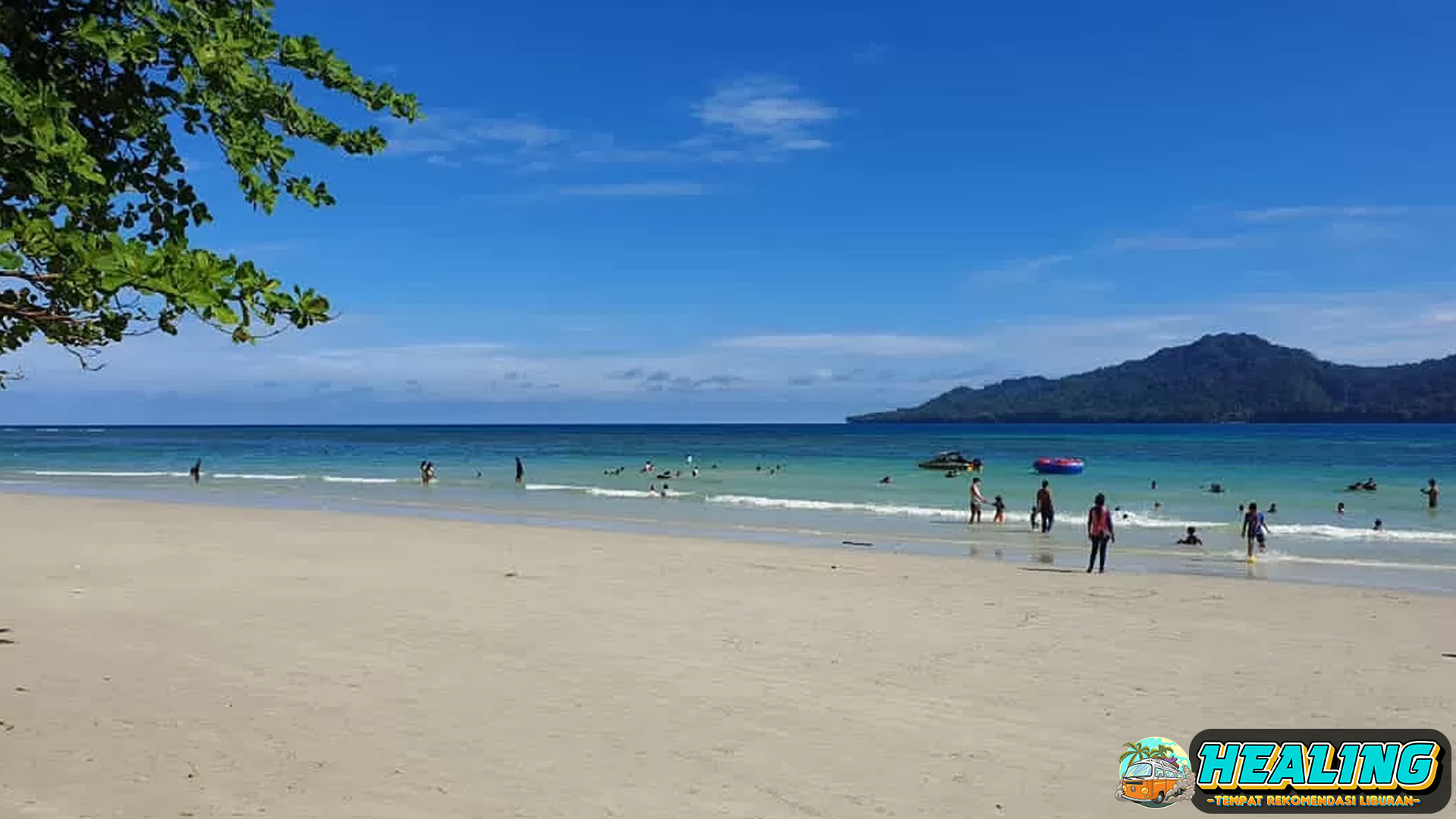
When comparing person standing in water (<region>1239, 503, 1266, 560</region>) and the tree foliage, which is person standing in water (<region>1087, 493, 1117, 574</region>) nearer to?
person standing in water (<region>1239, 503, 1266, 560</region>)

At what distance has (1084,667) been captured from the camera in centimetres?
1119


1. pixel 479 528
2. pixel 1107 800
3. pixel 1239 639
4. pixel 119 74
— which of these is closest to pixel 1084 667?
pixel 1239 639

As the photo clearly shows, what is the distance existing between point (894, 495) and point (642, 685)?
38.8 meters

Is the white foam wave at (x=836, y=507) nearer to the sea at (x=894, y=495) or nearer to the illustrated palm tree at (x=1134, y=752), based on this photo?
the sea at (x=894, y=495)

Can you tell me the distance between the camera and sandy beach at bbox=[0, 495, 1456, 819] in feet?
23.2

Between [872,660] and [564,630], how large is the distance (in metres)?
3.80

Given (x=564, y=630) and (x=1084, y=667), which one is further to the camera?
(x=564, y=630)

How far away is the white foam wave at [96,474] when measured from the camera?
6172 centimetres

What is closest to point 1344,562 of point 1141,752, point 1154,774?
point 1141,752

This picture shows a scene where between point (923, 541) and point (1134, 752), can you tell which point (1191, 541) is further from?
point (1134, 752)

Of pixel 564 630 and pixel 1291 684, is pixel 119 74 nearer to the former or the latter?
pixel 564 630

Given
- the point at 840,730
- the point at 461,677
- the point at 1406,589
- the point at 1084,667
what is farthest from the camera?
the point at 1406,589

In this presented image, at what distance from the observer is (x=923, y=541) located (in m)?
28.6

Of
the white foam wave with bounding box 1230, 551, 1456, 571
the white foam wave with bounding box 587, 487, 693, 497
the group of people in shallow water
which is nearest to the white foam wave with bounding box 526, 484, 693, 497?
the white foam wave with bounding box 587, 487, 693, 497
